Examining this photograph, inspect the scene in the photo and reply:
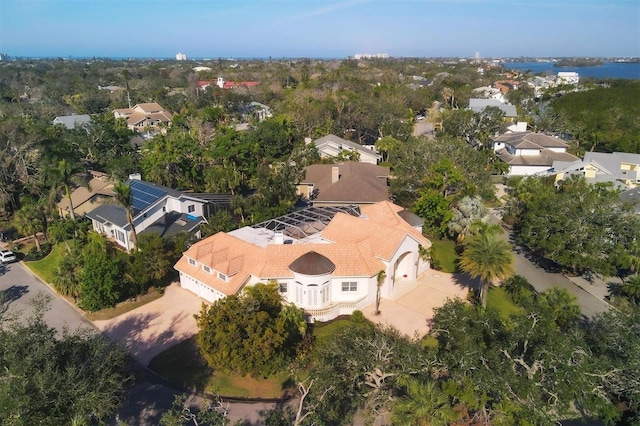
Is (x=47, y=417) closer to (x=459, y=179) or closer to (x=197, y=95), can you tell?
(x=459, y=179)

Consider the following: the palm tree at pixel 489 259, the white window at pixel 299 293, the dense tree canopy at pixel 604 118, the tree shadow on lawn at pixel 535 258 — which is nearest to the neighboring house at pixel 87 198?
the white window at pixel 299 293

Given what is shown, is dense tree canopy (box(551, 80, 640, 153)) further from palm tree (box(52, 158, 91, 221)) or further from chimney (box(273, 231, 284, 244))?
palm tree (box(52, 158, 91, 221))

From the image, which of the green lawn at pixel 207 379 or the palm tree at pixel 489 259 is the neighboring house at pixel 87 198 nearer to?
the green lawn at pixel 207 379

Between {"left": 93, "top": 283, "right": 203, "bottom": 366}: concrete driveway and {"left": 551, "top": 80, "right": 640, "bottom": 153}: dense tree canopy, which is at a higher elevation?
{"left": 551, "top": 80, "right": 640, "bottom": 153}: dense tree canopy

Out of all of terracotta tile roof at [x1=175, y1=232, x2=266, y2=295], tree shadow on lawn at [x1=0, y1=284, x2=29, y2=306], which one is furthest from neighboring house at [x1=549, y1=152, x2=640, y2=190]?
tree shadow on lawn at [x1=0, y1=284, x2=29, y2=306]

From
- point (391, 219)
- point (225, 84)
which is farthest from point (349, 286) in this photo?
point (225, 84)

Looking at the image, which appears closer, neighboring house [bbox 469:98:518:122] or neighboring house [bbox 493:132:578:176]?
neighboring house [bbox 493:132:578:176]
